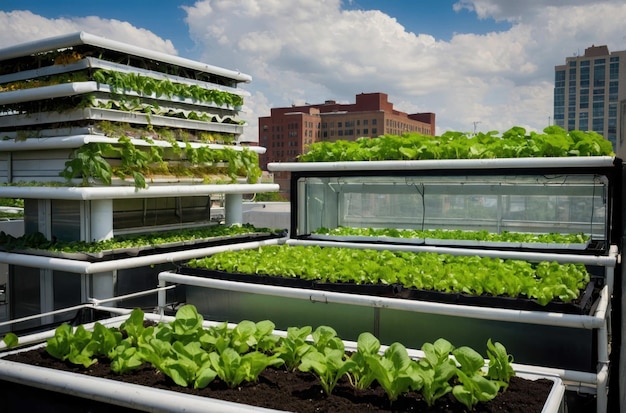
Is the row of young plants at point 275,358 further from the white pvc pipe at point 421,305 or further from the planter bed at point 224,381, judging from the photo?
the white pvc pipe at point 421,305

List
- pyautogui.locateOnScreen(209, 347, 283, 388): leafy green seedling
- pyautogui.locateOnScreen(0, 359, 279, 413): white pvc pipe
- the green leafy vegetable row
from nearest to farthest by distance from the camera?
pyautogui.locateOnScreen(0, 359, 279, 413): white pvc pipe < pyautogui.locateOnScreen(209, 347, 283, 388): leafy green seedling < the green leafy vegetable row

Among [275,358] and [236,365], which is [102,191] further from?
[236,365]

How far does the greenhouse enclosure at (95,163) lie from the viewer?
1282cm

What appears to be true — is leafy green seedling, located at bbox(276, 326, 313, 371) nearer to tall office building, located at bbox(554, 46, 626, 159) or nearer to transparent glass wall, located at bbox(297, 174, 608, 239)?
transparent glass wall, located at bbox(297, 174, 608, 239)

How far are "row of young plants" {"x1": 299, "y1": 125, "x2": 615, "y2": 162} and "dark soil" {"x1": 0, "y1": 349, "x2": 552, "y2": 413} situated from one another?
6790 millimetres

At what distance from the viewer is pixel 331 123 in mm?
127312

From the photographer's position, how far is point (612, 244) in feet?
34.9

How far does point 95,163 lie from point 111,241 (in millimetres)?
1730

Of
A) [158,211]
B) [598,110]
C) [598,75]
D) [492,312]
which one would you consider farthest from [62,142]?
[598,75]

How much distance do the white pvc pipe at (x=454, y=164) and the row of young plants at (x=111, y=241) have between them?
113 inches

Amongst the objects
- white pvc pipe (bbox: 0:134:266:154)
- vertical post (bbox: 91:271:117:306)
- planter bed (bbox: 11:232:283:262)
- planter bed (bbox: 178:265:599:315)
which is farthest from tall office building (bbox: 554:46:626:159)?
planter bed (bbox: 178:265:599:315)

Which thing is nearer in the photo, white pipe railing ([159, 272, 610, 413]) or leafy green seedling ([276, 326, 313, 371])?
leafy green seedling ([276, 326, 313, 371])

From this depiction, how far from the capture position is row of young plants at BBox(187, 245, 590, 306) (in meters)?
7.07

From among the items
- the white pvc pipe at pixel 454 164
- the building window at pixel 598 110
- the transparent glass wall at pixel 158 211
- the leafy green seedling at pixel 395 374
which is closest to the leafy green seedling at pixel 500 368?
the leafy green seedling at pixel 395 374
